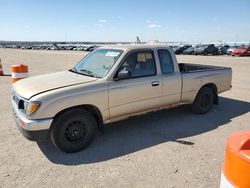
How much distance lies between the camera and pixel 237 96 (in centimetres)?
833

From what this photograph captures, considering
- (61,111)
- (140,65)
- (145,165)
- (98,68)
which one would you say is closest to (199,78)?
(140,65)

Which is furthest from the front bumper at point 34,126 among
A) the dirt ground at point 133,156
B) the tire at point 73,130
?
the dirt ground at point 133,156

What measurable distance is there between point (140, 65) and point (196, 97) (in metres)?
1.99

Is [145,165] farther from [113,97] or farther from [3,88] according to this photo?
[3,88]

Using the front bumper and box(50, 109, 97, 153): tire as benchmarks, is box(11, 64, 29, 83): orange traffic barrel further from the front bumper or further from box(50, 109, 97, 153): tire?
box(50, 109, 97, 153): tire

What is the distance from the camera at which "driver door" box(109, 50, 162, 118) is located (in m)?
4.49

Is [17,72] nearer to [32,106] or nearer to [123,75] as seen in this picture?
[32,106]

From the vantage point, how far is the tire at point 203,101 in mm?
6098

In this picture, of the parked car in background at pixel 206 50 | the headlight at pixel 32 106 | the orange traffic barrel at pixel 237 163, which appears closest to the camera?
the orange traffic barrel at pixel 237 163

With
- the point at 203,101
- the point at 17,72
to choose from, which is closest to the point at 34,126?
the point at 203,101

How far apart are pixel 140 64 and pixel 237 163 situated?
132 inches

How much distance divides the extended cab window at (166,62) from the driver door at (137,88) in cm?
22

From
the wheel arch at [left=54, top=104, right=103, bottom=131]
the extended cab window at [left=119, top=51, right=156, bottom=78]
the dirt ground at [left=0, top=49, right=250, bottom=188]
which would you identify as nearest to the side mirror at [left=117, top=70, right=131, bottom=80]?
the extended cab window at [left=119, top=51, right=156, bottom=78]

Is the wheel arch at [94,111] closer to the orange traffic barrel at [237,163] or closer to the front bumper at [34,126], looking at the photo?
the front bumper at [34,126]
